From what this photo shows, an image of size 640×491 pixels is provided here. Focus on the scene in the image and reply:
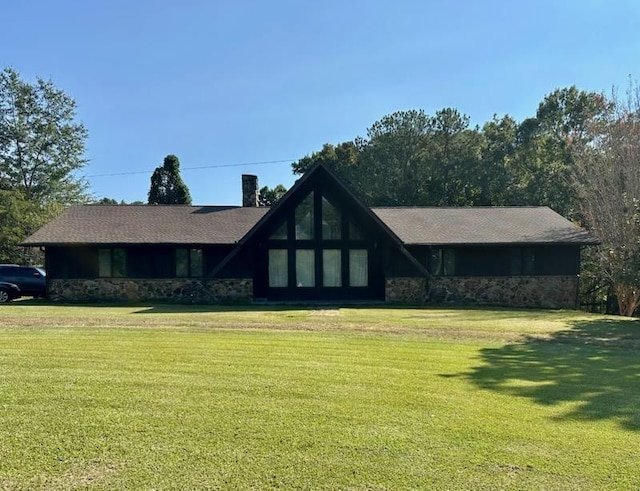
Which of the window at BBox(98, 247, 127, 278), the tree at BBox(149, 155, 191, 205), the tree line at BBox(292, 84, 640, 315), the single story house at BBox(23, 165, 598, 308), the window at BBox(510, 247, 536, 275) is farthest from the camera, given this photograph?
the tree at BBox(149, 155, 191, 205)

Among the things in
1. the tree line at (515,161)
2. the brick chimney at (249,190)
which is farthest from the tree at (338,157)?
the brick chimney at (249,190)

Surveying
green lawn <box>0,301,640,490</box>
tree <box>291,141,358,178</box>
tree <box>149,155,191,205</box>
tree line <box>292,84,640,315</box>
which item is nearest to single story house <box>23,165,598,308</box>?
tree line <box>292,84,640,315</box>

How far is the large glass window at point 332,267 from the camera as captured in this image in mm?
19163

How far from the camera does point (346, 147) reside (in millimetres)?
49469

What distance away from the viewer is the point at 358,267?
19.4 meters

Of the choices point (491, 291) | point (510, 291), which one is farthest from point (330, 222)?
point (510, 291)

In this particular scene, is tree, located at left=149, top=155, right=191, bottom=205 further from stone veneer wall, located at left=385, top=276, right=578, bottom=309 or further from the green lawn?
the green lawn

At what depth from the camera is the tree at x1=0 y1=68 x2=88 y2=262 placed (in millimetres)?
34688

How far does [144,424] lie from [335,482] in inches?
76.5

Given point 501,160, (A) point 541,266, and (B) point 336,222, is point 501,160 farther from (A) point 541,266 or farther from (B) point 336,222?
(B) point 336,222

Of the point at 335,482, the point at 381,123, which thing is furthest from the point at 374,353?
the point at 381,123

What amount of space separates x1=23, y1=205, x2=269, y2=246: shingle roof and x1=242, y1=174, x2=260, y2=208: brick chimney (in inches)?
68.1

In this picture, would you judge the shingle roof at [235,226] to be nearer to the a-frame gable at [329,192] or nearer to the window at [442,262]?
the window at [442,262]

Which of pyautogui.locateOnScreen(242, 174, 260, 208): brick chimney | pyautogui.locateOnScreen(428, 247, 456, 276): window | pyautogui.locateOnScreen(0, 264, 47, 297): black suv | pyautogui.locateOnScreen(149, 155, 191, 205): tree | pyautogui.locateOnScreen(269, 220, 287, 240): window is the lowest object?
pyautogui.locateOnScreen(0, 264, 47, 297): black suv
